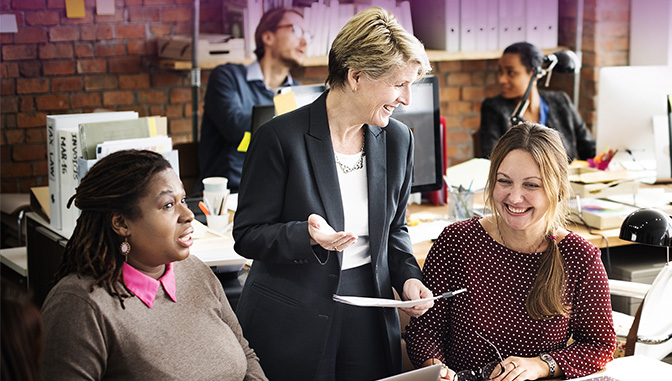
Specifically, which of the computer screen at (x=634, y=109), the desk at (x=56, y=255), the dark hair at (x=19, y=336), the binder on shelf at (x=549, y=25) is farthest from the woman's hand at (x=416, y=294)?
the binder on shelf at (x=549, y=25)

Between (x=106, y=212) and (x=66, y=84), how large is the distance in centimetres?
341

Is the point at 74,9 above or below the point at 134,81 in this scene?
above

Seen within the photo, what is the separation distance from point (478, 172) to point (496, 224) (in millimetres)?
1207

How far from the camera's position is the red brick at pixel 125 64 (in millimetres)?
4879

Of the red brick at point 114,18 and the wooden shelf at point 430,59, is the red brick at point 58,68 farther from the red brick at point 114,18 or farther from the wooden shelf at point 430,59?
the wooden shelf at point 430,59

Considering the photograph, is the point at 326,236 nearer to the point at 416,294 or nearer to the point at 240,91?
the point at 416,294

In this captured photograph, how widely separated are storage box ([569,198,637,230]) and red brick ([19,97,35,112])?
3078 mm

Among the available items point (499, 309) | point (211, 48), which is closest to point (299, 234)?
point (499, 309)

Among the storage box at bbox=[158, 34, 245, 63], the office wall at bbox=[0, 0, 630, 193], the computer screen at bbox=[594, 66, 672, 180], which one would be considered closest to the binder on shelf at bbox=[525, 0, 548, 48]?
the office wall at bbox=[0, 0, 630, 193]

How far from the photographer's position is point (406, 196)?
204cm

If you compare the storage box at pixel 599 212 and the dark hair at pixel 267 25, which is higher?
the dark hair at pixel 267 25

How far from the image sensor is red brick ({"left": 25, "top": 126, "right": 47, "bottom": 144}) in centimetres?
477

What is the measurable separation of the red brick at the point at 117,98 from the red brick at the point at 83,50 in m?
0.24

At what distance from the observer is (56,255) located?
300cm
